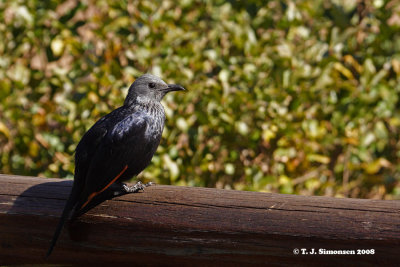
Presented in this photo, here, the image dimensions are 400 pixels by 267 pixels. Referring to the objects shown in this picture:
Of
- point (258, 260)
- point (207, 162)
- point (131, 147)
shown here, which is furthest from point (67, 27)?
point (258, 260)

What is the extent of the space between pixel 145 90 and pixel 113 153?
69cm

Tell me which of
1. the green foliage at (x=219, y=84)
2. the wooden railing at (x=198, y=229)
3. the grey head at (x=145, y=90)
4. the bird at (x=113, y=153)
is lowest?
the wooden railing at (x=198, y=229)

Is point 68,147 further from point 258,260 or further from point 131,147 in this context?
point 258,260

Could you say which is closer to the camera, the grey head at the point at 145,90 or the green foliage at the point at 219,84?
the grey head at the point at 145,90

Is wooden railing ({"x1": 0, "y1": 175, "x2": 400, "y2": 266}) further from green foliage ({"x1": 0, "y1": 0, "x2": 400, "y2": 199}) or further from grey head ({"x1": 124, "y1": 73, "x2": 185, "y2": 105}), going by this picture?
green foliage ({"x1": 0, "y1": 0, "x2": 400, "y2": 199})

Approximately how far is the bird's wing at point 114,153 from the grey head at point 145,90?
11.5 inches

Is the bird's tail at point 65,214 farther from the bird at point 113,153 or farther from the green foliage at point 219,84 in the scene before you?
the green foliage at point 219,84

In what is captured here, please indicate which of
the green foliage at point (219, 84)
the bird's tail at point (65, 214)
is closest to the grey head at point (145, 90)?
the green foliage at point (219, 84)

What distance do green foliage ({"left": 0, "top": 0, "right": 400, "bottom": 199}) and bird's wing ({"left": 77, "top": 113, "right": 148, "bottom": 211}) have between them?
54.9 inches

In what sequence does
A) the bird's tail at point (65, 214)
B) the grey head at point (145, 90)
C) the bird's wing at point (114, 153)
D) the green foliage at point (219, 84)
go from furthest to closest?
the green foliage at point (219, 84) < the grey head at point (145, 90) < the bird's wing at point (114, 153) < the bird's tail at point (65, 214)

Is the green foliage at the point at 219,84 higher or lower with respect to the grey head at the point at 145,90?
higher

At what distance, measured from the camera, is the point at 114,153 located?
2.83m

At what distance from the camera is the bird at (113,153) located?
8.20 feet

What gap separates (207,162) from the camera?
4.66 metres
